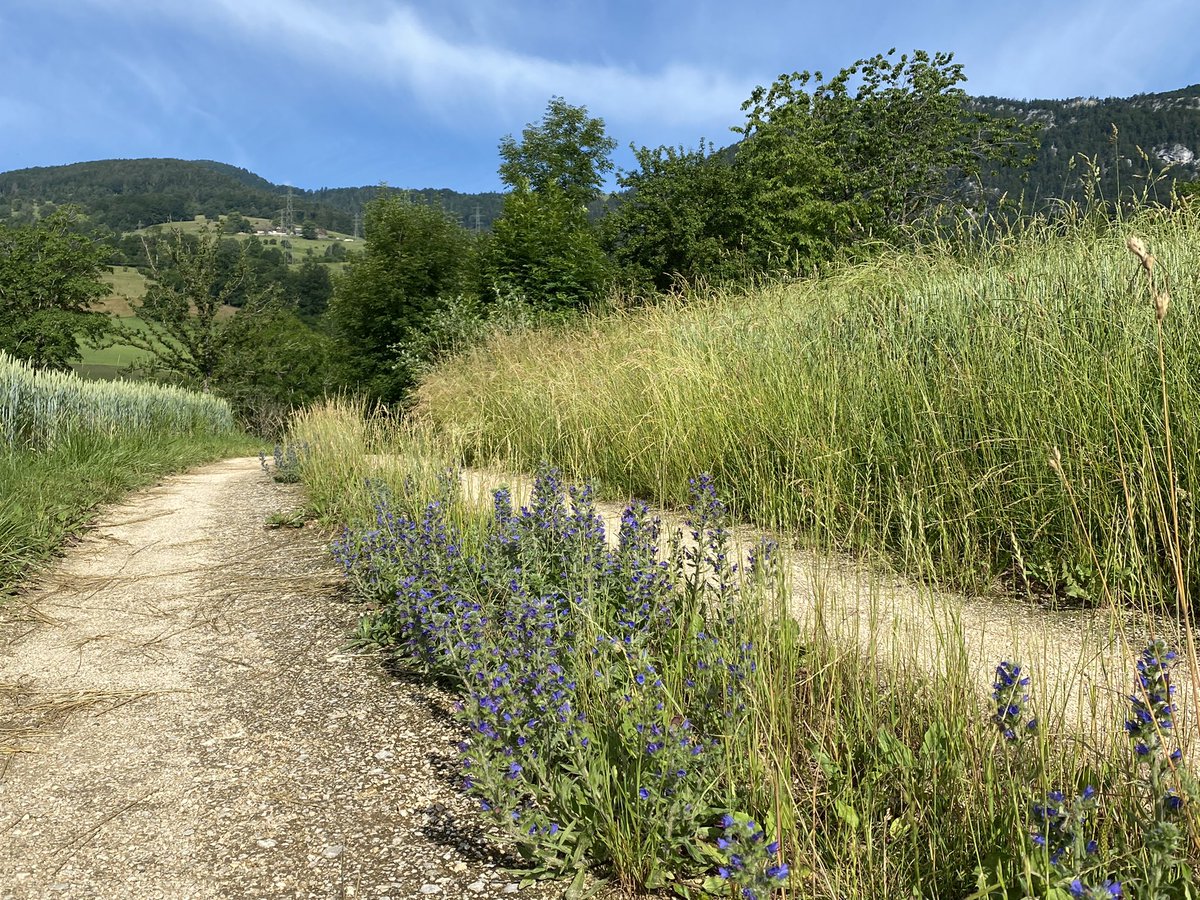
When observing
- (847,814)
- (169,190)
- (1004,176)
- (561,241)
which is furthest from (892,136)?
(169,190)

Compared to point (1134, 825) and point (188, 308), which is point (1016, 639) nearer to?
point (1134, 825)

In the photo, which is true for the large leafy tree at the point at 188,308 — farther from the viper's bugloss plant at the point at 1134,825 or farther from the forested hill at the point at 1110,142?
the viper's bugloss plant at the point at 1134,825

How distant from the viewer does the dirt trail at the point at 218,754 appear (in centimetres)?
178

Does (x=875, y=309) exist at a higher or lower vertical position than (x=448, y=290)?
lower

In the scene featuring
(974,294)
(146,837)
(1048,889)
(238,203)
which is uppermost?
(238,203)

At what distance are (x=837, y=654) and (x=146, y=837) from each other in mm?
1864

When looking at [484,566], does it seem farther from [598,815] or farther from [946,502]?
[946,502]

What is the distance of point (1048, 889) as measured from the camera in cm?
125

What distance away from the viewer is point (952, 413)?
384 centimetres

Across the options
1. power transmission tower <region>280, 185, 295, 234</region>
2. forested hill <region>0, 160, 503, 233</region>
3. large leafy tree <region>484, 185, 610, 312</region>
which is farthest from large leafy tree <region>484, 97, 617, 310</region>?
power transmission tower <region>280, 185, 295, 234</region>

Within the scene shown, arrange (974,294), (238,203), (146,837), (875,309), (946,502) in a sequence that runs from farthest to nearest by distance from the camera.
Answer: (238,203) < (875,309) < (974,294) < (946,502) < (146,837)

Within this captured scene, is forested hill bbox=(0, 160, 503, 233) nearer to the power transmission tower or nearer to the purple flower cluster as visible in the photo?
the power transmission tower

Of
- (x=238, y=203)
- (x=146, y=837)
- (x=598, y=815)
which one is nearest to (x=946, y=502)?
(x=598, y=815)

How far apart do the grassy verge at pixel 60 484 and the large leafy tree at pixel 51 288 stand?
2231 centimetres
